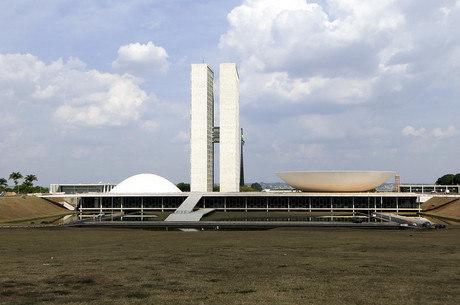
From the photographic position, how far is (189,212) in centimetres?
8250

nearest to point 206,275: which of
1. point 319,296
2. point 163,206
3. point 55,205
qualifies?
point 319,296

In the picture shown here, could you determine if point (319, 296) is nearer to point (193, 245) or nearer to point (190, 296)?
point (190, 296)

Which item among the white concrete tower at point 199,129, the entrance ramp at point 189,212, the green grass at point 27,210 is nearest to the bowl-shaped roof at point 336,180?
the entrance ramp at point 189,212

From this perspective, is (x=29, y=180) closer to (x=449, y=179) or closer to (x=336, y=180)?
(x=336, y=180)

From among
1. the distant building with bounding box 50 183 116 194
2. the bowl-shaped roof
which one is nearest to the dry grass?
the distant building with bounding box 50 183 116 194

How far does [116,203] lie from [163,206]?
12825 millimetres

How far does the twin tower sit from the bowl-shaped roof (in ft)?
73.0

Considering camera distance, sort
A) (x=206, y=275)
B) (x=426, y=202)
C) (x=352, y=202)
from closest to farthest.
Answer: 1. (x=206, y=275)
2. (x=352, y=202)
3. (x=426, y=202)

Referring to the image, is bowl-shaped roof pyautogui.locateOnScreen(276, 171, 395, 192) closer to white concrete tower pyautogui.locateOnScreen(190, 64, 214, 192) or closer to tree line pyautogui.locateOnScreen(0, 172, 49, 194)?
white concrete tower pyautogui.locateOnScreen(190, 64, 214, 192)

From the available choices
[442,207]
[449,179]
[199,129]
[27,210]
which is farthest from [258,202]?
[449,179]

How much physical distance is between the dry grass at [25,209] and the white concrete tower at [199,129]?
35872mm

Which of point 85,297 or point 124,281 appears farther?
point 124,281

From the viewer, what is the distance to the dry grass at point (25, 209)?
256ft

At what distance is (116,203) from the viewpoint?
104812mm
